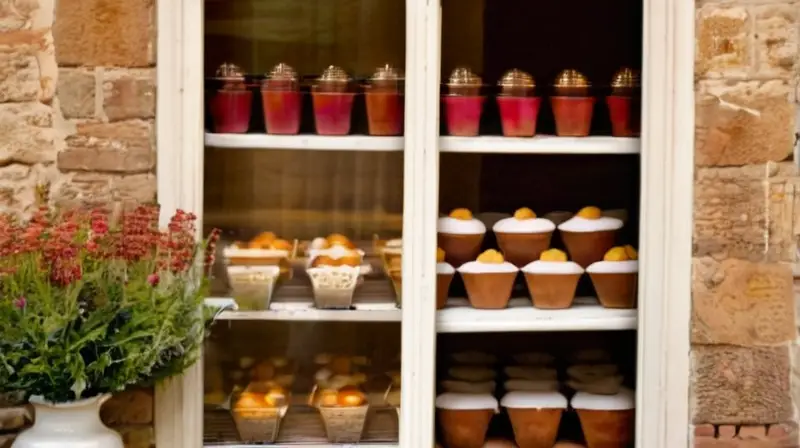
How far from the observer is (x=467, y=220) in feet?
10.5

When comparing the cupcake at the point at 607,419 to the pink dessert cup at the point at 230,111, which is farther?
the cupcake at the point at 607,419

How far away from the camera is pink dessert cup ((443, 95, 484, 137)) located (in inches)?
124

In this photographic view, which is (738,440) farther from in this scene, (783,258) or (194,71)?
(194,71)

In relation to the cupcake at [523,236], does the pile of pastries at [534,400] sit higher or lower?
lower

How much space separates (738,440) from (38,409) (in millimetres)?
1739

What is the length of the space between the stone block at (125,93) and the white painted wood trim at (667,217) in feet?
4.17

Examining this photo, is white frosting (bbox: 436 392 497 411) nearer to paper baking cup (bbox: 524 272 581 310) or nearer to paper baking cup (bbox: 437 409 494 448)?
paper baking cup (bbox: 437 409 494 448)

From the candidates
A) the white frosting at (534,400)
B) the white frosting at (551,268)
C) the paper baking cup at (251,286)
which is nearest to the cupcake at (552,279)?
the white frosting at (551,268)

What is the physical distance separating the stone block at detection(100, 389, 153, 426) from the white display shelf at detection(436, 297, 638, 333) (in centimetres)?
77

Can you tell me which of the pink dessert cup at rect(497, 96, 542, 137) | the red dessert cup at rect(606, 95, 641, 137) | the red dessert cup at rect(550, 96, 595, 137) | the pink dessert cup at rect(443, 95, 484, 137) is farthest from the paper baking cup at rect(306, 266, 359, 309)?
the red dessert cup at rect(606, 95, 641, 137)

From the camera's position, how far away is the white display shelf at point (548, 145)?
10.2ft

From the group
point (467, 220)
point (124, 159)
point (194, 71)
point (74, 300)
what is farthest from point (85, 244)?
point (467, 220)

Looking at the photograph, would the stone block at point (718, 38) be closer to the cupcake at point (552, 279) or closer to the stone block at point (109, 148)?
the cupcake at point (552, 279)

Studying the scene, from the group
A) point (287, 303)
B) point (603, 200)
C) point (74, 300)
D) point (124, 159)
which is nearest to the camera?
point (74, 300)
